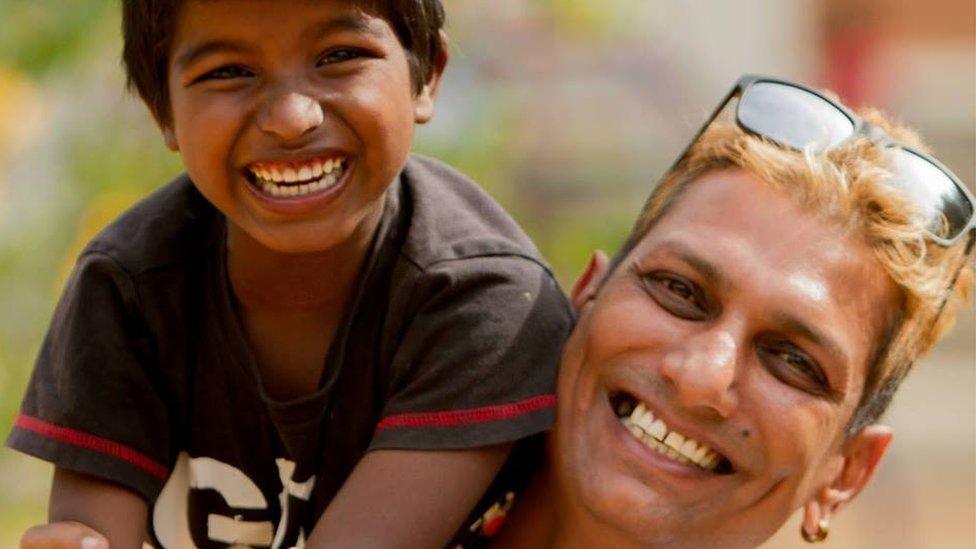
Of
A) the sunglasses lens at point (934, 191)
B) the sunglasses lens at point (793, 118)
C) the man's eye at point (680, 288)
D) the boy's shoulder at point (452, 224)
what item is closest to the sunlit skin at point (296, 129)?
the boy's shoulder at point (452, 224)

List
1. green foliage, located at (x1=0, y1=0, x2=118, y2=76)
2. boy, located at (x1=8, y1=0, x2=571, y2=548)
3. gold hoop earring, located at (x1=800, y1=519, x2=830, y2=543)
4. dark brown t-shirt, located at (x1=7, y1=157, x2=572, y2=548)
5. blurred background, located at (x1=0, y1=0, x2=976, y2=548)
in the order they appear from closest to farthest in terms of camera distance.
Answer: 1. boy, located at (x1=8, y1=0, x2=571, y2=548)
2. dark brown t-shirt, located at (x1=7, y1=157, x2=572, y2=548)
3. gold hoop earring, located at (x1=800, y1=519, x2=830, y2=543)
4. green foliage, located at (x1=0, y1=0, x2=118, y2=76)
5. blurred background, located at (x1=0, y1=0, x2=976, y2=548)

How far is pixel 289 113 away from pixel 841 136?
1075mm

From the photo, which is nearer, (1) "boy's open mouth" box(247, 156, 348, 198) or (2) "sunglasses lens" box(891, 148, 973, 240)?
(1) "boy's open mouth" box(247, 156, 348, 198)

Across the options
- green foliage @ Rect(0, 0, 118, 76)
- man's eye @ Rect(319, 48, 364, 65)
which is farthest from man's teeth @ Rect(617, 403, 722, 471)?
green foliage @ Rect(0, 0, 118, 76)

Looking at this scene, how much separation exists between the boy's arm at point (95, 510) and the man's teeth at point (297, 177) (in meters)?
0.68

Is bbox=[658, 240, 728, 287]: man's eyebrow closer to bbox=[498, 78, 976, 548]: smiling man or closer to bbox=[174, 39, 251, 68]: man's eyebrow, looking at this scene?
bbox=[498, 78, 976, 548]: smiling man

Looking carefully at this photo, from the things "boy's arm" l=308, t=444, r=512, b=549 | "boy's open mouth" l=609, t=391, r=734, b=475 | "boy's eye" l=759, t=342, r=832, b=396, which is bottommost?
"boy's arm" l=308, t=444, r=512, b=549

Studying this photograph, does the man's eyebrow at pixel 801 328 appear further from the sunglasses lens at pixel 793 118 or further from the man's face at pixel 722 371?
the sunglasses lens at pixel 793 118

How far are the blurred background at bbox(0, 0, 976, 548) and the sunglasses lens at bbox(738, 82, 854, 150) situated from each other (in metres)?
1.25

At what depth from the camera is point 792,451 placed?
3379 mm

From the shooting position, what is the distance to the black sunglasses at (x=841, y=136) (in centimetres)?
346

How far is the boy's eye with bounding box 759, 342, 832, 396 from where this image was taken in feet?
11.1

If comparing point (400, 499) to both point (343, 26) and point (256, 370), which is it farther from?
point (343, 26)

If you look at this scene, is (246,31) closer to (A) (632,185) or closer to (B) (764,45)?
(A) (632,185)
